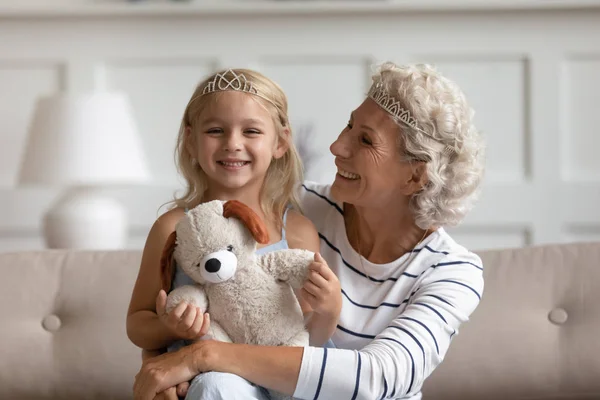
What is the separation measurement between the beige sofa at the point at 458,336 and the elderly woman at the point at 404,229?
1.24 ft

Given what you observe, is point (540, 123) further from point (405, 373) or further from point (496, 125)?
point (405, 373)

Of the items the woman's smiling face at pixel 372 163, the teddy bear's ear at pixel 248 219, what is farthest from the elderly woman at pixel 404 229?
the teddy bear's ear at pixel 248 219

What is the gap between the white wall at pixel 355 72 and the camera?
326cm

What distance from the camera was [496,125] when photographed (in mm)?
3289

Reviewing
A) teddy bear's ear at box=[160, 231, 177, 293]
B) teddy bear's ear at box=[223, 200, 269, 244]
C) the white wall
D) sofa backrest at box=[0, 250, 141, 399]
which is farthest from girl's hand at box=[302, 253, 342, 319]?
the white wall

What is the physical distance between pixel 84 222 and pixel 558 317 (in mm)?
1661

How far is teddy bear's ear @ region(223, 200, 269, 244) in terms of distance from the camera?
136 cm

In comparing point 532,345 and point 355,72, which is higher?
point 355,72

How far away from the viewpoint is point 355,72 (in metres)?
3.30

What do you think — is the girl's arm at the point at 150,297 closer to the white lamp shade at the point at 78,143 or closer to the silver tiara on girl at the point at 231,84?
the silver tiara on girl at the point at 231,84

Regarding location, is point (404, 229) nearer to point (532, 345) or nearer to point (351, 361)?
point (351, 361)

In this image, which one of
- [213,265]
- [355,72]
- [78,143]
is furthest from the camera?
[355,72]

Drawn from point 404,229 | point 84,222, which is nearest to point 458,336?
point 404,229

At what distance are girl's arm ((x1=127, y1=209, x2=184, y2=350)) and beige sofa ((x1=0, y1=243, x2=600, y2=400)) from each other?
0.50 metres
